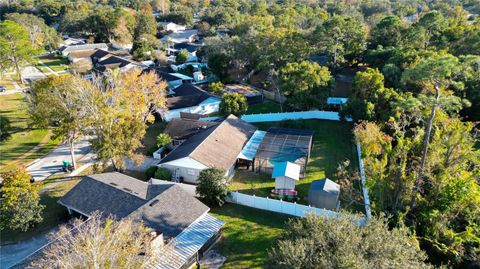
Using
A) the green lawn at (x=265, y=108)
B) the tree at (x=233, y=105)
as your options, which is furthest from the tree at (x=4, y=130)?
the green lawn at (x=265, y=108)

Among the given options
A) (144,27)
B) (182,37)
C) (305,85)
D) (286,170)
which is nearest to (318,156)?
(286,170)

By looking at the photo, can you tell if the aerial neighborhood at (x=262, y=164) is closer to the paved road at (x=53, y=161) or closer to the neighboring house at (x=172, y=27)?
the paved road at (x=53, y=161)

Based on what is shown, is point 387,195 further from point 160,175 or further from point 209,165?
point 160,175

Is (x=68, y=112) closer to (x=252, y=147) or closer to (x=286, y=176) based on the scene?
(x=252, y=147)

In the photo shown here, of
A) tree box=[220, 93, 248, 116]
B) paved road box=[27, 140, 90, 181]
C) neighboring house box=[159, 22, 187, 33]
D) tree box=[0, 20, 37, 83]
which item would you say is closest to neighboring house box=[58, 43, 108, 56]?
tree box=[0, 20, 37, 83]

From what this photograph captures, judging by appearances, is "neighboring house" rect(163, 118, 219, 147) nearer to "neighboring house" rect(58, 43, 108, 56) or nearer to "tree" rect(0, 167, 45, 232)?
"tree" rect(0, 167, 45, 232)

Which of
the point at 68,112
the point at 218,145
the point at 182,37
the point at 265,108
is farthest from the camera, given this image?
the point at 182,37

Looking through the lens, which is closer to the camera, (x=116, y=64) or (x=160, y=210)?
(x=160, y=210)
